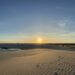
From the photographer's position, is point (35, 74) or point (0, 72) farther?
point (0, 72)

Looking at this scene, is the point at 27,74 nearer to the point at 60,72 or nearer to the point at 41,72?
the point at 41,72

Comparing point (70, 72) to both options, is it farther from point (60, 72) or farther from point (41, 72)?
point (41, 72)

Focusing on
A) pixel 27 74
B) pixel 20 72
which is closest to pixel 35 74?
pixel 27 74

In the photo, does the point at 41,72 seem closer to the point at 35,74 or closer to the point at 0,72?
the point at 35,74

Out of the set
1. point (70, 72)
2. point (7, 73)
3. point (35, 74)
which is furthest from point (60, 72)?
point (7, 73)

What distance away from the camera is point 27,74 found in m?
10.5

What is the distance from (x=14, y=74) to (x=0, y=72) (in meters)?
1.29

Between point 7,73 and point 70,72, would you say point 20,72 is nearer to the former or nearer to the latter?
point 7,73

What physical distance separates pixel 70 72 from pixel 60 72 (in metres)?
0.67

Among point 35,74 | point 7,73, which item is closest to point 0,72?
point 7,73

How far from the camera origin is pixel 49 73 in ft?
34.4

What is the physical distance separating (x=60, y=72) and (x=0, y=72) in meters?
4.29

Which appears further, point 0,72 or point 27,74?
point 0,72

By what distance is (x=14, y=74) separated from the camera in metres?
10.6
